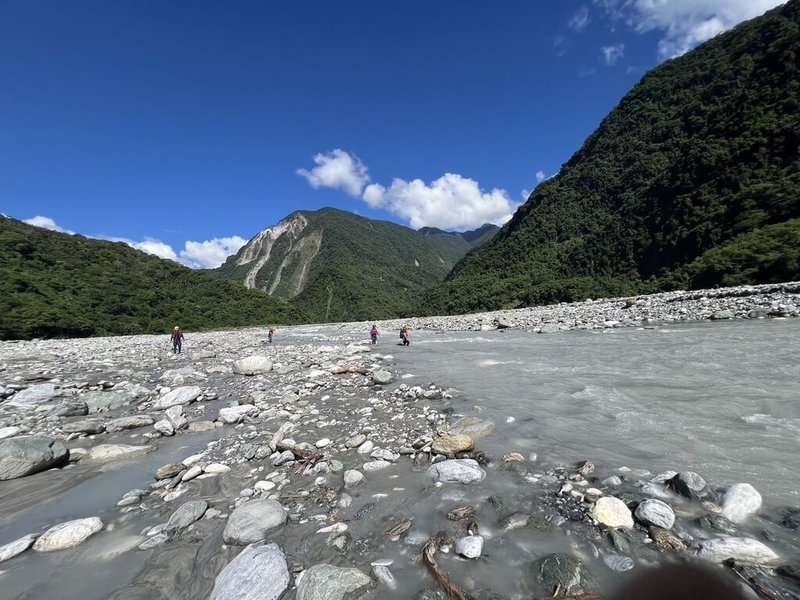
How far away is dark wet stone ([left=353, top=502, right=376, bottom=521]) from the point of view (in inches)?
148

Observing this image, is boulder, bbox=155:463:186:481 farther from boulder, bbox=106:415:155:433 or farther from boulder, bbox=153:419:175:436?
boulder, bbox=106:415:155:433

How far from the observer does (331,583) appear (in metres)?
2.74

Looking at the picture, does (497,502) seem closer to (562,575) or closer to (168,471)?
(562,575)

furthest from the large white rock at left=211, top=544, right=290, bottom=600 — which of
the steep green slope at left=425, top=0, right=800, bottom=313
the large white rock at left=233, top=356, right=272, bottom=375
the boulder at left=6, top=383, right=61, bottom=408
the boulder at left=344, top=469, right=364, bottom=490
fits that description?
the steep green slope at left=425, top=0, right=800, bottom=313

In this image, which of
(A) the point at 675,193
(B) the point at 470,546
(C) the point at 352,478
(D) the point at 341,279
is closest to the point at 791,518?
(B) the point at 470,546

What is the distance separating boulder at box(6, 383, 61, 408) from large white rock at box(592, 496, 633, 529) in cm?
1198

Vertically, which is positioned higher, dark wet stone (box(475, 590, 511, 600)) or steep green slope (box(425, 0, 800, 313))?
steep green slope (box(425, 0, 800, 313))

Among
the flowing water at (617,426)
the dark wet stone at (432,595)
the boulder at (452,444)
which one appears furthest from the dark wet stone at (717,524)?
the boulder at (452,444)

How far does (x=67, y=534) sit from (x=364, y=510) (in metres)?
2.95

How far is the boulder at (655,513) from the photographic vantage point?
3.12 meters

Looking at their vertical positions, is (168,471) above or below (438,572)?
above

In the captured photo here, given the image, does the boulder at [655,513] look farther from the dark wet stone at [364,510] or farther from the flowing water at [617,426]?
the dark wet stone at [364,510]

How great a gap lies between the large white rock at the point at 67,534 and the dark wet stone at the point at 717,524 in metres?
5.84

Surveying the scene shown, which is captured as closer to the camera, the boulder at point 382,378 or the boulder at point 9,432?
the boulder at point 9,432
